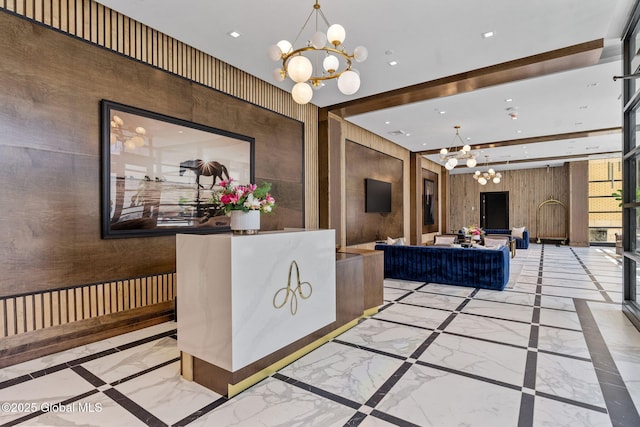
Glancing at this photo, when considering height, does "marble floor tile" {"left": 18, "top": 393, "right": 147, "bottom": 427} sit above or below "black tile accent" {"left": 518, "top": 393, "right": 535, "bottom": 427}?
below

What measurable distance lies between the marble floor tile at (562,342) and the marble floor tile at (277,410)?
2325 mm

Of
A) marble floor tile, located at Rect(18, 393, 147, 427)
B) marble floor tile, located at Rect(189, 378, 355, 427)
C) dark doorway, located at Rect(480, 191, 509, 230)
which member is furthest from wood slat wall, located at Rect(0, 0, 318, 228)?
dark doorway, located at Rect(480, 191, 509, 230)

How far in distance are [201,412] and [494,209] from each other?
16172 millimetres

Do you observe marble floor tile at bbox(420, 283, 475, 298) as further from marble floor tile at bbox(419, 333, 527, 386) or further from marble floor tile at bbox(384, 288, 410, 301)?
marble floor tile at bbox(419, 333, 527, 386)

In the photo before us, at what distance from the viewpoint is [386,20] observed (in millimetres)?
3828

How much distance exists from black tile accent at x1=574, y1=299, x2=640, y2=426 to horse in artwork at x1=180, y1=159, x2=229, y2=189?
15.1 feet

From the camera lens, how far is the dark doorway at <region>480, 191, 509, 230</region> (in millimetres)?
15328

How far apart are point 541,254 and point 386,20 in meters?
9.99

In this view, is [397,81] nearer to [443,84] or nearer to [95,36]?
[443,84]

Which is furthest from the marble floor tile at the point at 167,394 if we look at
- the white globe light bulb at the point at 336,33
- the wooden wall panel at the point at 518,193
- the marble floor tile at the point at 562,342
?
the wooden wall panel at the point at 518,193

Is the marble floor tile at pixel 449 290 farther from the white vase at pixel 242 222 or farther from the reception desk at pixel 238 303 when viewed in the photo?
the white vase at pixel 242 222

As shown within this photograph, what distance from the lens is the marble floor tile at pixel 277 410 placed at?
2166 mm

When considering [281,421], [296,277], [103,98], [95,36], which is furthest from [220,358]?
[95,36]

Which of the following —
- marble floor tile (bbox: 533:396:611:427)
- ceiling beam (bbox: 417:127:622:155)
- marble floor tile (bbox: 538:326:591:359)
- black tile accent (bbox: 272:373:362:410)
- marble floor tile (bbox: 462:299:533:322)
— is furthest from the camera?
ceiling beam (bbox: 417:127:622:155)
